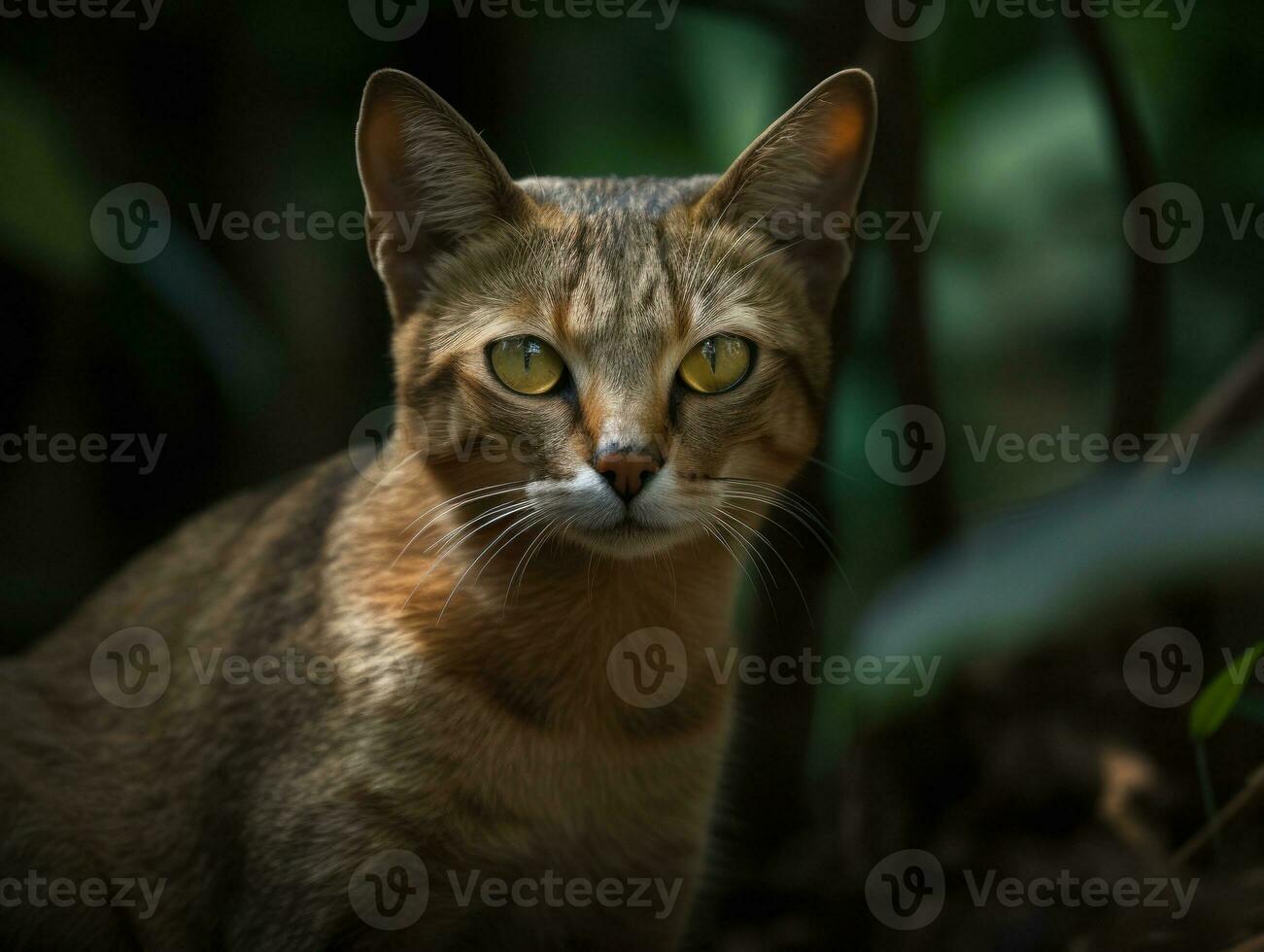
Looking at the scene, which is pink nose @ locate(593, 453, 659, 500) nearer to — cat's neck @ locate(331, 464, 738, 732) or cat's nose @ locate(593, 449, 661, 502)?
cat's nose @ locate(593, 449, 661, 502)

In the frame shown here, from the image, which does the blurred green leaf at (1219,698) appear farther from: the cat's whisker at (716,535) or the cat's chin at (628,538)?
the cat's chin at (628,538)

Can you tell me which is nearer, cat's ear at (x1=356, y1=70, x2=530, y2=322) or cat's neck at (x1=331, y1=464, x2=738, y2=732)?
cat's ear at (x1=356, y1=70, x2=530, y2=322)

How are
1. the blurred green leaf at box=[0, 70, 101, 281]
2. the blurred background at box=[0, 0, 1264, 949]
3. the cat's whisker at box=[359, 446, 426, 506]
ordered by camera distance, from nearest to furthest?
the cat's whisker at box=[359, 446, 426, 506] → the blurred background at box=[0, 0, 1264, 949] → the blurred green leaf at box=[0, 70, 101, 281]

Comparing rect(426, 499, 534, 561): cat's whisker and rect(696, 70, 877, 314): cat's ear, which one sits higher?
rect(696, 70, 877, 314): cat's ear

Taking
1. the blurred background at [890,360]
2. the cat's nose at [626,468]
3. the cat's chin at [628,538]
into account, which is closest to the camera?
the cat's nose at [626,468]

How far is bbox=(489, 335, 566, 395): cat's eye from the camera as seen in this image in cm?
226

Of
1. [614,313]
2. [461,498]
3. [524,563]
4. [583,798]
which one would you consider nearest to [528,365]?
[614,313]

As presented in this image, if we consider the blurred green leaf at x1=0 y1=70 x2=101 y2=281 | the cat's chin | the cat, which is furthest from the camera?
the blurred green leaf at x1=0 y1=70 x2=101 y2=281

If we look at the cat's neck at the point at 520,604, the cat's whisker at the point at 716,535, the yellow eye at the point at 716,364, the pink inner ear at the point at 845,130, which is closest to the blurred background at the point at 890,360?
the cat's whisker at the point at 716,535

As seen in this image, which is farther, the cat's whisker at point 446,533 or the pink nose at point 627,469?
the cat's whisker at point 446,533

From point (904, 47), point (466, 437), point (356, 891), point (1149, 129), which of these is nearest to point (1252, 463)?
point (904, 47)

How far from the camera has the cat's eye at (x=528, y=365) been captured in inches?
89.1

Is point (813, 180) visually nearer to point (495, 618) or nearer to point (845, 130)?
point (845, 130)

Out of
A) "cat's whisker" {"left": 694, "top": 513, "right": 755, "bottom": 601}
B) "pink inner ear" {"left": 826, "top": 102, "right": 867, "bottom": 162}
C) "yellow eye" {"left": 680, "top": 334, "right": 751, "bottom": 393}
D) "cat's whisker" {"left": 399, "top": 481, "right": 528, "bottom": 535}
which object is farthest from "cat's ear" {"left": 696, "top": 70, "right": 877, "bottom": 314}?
"cat's whisker" {"left": 399, "top": 481, "right": 528, "bottom": 535}
